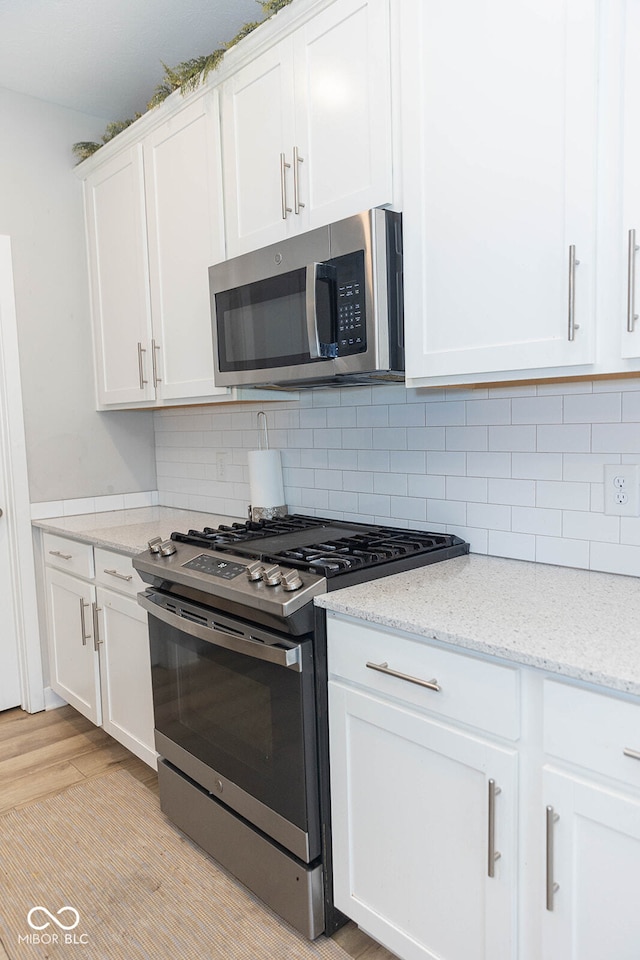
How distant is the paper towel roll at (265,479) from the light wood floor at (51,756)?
1.12m

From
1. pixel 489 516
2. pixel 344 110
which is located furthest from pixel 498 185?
pixel 489 516

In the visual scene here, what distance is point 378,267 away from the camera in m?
1.72

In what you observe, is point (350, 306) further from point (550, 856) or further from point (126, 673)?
point (126, 673)

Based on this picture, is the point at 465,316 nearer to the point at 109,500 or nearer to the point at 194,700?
the point at 194,700

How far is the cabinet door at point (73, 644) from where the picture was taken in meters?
2.73

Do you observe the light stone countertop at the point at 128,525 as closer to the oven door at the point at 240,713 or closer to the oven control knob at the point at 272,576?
the oven door at the point at 240,713

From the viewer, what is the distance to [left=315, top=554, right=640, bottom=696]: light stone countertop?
3.73 ft

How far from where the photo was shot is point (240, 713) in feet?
5.99

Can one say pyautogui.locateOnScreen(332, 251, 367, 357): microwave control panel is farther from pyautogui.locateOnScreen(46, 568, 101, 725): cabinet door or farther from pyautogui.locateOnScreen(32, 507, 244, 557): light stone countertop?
pyautogui.locateOnScreen(46, 568, 101, 725): cabinet door

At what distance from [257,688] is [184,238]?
5.52 feet

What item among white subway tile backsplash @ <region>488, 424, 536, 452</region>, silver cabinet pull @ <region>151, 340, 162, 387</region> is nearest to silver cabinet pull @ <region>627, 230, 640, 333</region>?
white subway tile backsplash @ <region>488, 424, 536, 452</region>

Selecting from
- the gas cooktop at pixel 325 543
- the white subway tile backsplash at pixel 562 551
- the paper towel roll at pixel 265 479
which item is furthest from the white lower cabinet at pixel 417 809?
the paper towel roll at pixel 265 479

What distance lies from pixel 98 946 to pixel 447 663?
123 centimetres

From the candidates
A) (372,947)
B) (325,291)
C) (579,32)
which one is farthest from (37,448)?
(579,32)
